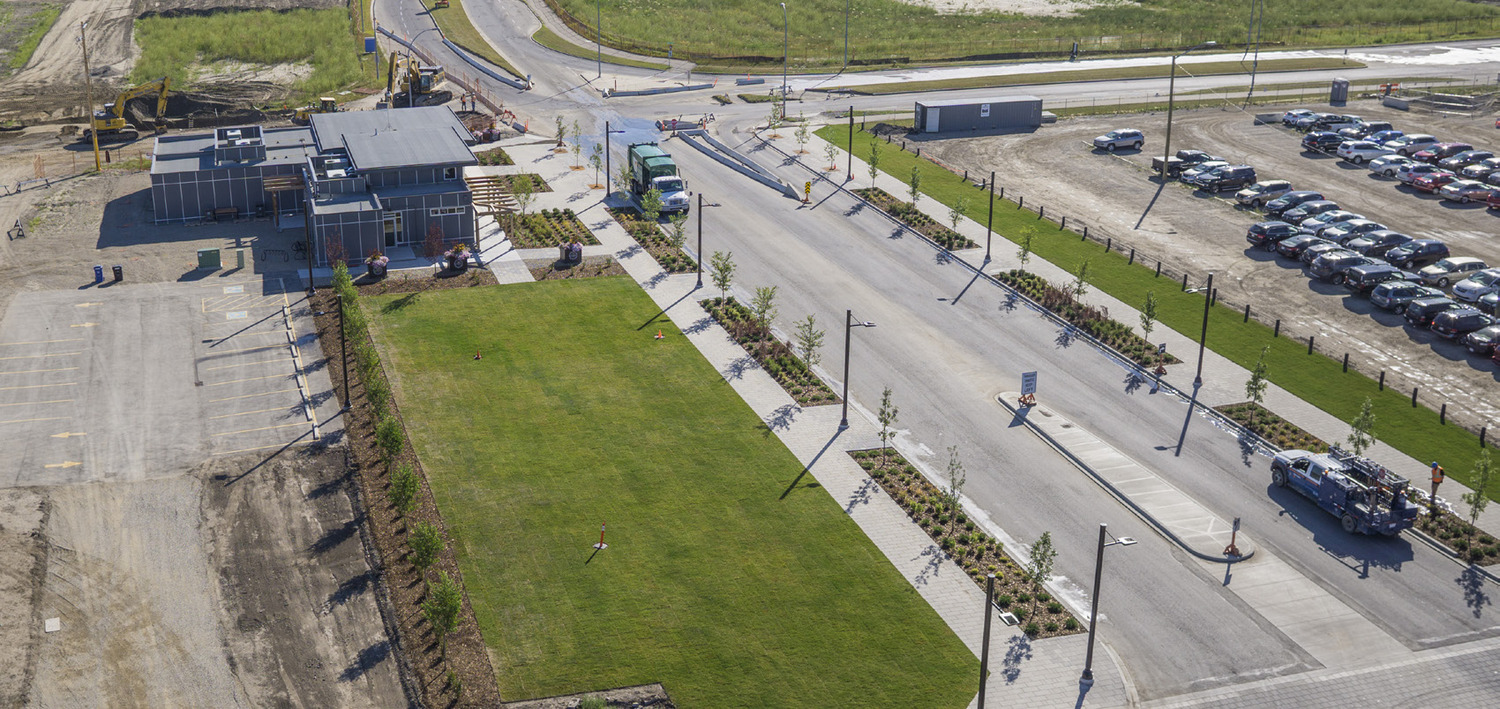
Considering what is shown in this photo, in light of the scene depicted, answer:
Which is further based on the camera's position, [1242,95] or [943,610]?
[1242,95]

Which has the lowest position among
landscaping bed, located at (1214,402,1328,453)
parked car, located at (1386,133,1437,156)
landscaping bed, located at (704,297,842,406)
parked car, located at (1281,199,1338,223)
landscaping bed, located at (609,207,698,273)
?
landscaping bed, located at (1214,402,1328,453)

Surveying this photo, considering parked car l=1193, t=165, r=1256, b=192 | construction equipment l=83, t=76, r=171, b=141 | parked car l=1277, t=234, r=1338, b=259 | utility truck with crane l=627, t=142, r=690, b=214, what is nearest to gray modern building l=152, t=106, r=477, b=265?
utility truck with crane l=627, t=142, r=690, b=214

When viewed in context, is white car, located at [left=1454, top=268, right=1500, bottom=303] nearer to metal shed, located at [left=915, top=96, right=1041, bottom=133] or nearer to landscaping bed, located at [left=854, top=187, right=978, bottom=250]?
landscaping bed, located at [left=854, top=187, right=978, bottom=250]

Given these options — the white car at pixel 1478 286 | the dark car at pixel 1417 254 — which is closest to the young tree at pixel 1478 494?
the white car at pixel 1478 286

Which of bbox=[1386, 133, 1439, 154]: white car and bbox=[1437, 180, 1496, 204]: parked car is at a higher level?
bbox=[1386, 133, 1439, 154]: white car

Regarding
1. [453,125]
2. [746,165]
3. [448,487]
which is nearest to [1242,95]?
[746,165]

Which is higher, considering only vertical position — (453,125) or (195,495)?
(453,125)

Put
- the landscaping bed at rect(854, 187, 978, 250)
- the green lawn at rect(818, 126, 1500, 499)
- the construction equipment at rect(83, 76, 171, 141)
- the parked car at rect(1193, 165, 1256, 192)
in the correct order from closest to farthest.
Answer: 1. the green lawn at rect(818, 126, 1500, 499)
2. the landscaping bed at rect(854, 187, 978, 250)
3. the parked car at rect(1193, 165, 1256, 192)
4. the construction equipment at rect(83, 76, 171, 141)

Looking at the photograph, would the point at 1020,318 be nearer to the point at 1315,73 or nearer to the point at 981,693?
the point at 981,693
